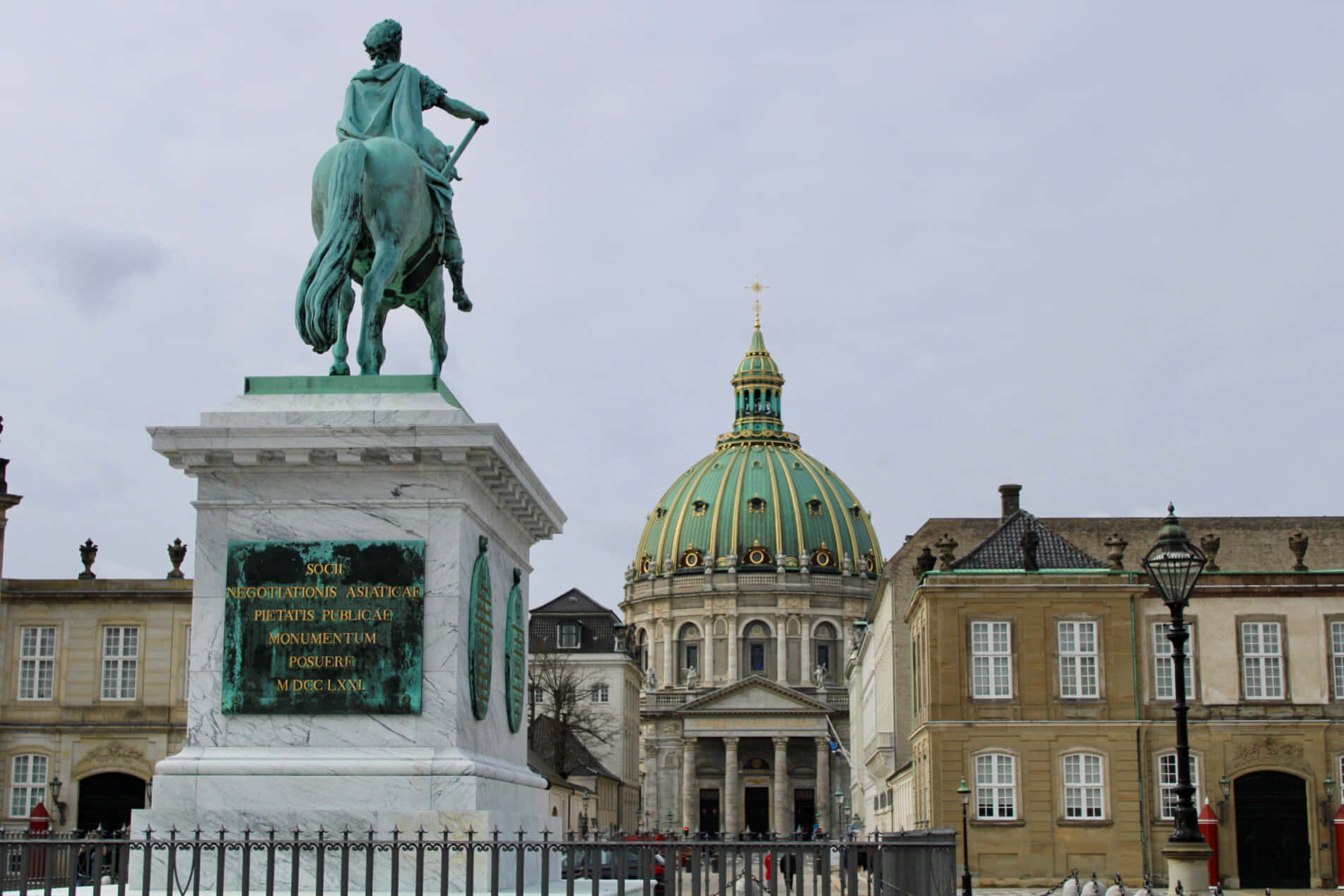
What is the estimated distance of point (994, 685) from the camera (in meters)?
49.3

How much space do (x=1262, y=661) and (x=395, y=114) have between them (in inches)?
1594

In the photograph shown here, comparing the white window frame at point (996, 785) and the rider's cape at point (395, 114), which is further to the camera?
the white window frame at point (996, 785)

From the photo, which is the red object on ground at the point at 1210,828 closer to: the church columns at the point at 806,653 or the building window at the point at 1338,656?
the building window at the point at 1338,656

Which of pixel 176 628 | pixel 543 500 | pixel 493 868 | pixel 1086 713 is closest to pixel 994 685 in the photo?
pixel 1086 713

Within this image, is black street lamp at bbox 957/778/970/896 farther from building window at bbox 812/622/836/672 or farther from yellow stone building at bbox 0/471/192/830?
building window at bbox 812/622/836/672

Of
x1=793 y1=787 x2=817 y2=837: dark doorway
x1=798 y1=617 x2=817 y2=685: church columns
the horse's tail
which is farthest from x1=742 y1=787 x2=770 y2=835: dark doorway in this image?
the horse's tail

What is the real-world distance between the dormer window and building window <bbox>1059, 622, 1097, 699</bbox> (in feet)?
299

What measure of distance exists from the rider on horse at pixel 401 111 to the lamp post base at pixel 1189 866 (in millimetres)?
8563

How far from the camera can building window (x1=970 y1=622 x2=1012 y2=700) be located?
49.3 m

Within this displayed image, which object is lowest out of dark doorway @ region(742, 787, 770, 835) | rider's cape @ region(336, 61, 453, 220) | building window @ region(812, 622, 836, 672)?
dark doorway @ region(742, 787, 770, 835)

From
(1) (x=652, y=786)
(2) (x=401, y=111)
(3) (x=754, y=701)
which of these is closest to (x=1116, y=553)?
(2) (x=401, y=111)

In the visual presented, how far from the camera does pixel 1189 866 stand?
15664mm

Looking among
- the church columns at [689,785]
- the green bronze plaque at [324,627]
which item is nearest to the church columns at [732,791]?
the church columns at [689,785]

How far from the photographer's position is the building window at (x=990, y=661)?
49.3 meters
